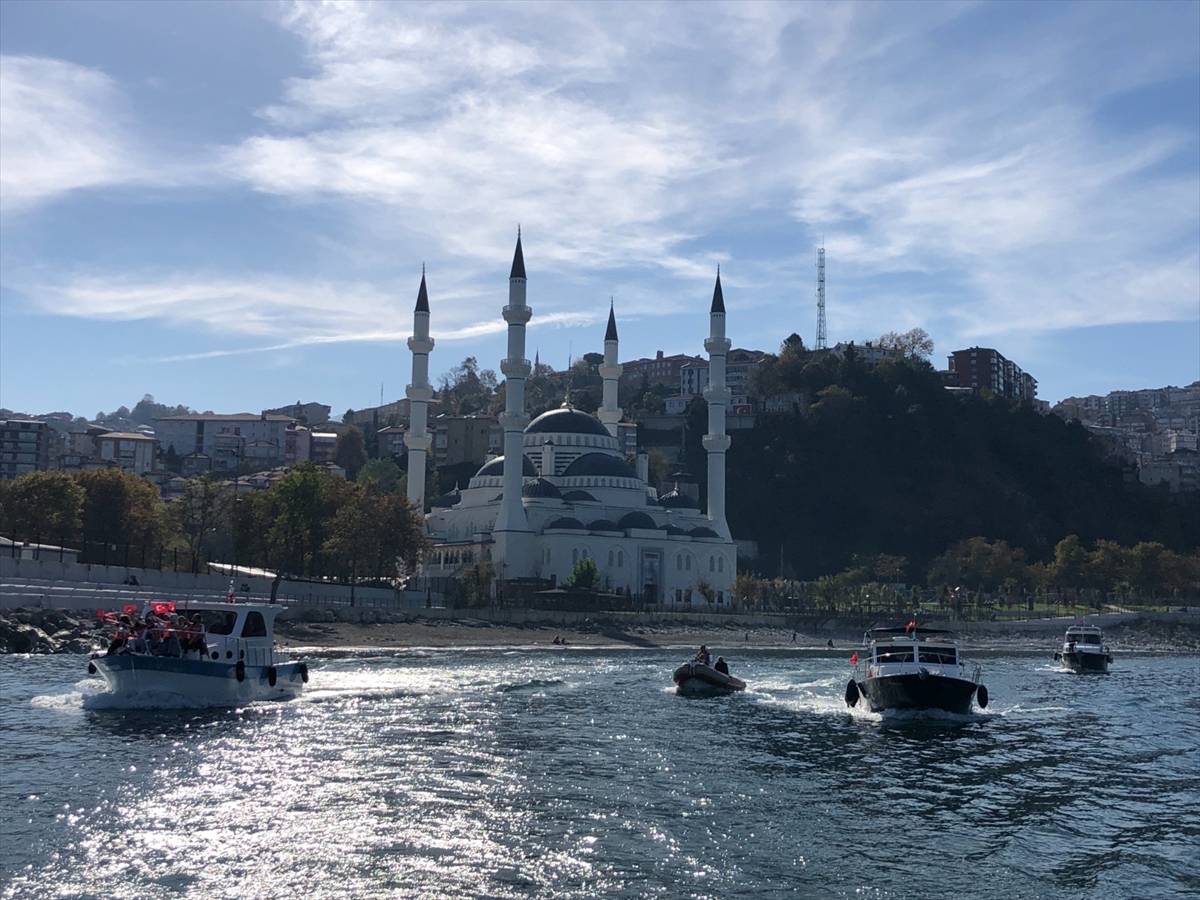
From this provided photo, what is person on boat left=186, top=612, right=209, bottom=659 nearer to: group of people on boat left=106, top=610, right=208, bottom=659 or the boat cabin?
group of people on boat left=106, top=610, right=208, bottom=659

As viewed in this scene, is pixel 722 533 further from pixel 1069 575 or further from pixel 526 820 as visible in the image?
pixel 526 820

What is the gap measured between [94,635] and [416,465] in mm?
53207

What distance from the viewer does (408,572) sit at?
84062 millimetres

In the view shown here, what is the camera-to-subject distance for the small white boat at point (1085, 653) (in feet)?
195

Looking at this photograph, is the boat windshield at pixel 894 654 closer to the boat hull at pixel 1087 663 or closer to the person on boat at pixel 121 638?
the person on boat at pixel 121 638

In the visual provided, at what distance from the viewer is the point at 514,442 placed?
9212cm

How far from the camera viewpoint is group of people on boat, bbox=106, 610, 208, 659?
31672mm

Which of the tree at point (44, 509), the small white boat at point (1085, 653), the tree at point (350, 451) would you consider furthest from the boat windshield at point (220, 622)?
the tree at point (350, 451)

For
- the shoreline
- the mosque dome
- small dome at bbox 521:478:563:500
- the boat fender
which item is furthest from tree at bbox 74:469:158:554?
the boat fender

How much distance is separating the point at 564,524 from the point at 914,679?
205 feet

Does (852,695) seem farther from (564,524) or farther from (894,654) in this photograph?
(564,524)

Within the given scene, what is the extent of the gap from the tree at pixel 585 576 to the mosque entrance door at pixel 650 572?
7.46 m

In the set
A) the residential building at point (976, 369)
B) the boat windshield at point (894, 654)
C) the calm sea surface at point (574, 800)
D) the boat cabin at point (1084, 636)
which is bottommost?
the calm sea surface at point (574, 800)

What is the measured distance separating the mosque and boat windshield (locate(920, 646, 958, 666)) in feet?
187
